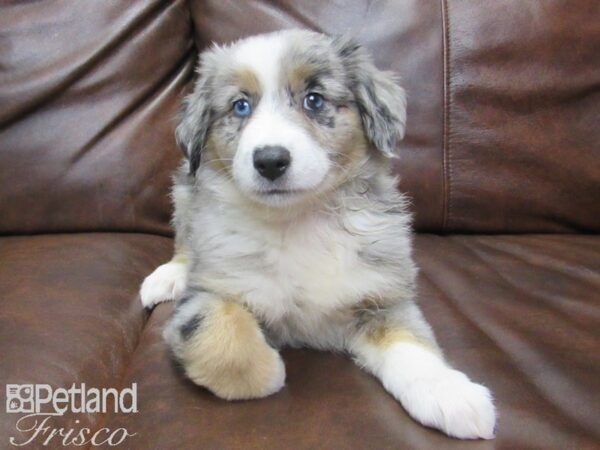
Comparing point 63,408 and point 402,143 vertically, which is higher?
point 402,143

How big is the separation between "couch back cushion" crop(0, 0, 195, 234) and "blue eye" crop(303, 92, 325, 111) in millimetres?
820

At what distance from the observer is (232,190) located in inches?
60.7

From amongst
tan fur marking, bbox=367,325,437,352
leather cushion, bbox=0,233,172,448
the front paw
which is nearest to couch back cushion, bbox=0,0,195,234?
leather cushion, bbox=0,233,172,448

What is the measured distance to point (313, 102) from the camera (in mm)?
1489

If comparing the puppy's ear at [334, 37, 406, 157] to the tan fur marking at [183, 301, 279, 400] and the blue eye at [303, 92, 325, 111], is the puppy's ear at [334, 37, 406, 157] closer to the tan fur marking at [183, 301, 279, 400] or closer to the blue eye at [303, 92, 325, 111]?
the blue eye at [303, 92, 325, 111]

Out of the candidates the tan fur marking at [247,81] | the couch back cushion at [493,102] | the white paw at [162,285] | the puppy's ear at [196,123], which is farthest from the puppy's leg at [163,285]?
the couch back cushion at [493,102]

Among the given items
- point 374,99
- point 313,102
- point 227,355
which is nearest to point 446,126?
point 374,99

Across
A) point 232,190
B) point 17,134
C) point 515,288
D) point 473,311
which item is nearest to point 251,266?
point 232,190

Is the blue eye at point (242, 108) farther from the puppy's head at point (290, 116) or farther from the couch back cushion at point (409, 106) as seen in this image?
the couch back cushion at point (409, 106)

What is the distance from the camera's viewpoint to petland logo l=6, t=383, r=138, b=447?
3.70 feet

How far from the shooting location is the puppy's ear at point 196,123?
5.28 feet

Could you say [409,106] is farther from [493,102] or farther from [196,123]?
[196,123]

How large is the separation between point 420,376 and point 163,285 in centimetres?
82

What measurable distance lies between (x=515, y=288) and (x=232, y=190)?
83 centimetres
